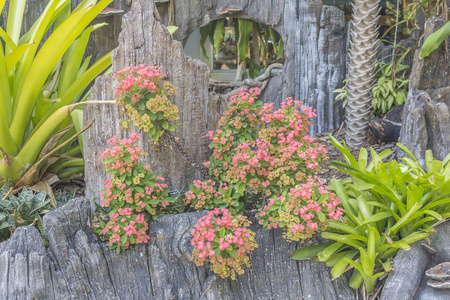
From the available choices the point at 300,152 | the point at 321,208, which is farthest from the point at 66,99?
the point at 321,208

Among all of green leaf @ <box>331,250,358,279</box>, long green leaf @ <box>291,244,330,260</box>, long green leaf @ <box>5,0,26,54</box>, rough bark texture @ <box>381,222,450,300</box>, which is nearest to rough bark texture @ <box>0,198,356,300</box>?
long green leaf @ <box>291,244,330,260</box>

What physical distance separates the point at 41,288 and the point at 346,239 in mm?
1547

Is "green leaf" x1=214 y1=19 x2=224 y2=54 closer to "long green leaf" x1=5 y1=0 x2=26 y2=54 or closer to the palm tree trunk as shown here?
the palm tree trunk

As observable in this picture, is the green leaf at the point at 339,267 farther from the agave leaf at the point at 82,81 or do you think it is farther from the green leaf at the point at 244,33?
the green leaf at the point at 244,33

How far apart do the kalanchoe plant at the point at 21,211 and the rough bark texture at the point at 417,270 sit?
196 cm

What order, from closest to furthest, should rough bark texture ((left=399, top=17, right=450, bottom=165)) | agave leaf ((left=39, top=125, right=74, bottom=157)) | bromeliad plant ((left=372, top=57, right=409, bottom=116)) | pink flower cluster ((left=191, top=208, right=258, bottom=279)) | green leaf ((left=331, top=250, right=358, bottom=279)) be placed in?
1. pink flower cluster ((left=191, top=208, right=258, bottom=279))
2. green leaf ((left=331, top=250, right=358, bottom=279))
3. agave leaf ((left=39, top=125, right=74, bottom=157))
4. rough bark texture ((left=399, top=17, right=450, bottom=165))
5. bromeliad plant ((left=372, top=57, right=409, bottom=116))

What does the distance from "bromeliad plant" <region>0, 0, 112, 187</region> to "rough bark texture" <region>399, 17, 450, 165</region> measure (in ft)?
7.98

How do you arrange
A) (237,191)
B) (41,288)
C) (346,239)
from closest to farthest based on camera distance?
(41,288)
(346,239)
(237,191)

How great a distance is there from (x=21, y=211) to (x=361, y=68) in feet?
10.2

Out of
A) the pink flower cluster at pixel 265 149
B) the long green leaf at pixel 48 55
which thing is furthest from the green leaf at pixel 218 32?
the pink flower cluster at pixel 265 149

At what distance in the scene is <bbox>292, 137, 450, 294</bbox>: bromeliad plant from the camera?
2.15 m

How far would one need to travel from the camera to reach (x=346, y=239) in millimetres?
2199

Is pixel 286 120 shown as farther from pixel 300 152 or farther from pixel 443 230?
pixel 443 230

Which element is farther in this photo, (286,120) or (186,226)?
(286,120)
